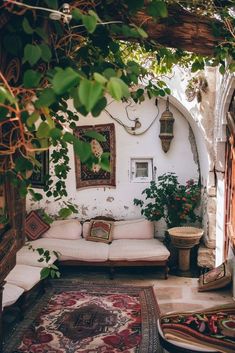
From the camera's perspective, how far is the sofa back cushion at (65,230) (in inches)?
247

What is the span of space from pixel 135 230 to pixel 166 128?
1.80m

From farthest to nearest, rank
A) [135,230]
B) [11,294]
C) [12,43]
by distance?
1. [135,230]
2. [11,294]
3. [12,43]

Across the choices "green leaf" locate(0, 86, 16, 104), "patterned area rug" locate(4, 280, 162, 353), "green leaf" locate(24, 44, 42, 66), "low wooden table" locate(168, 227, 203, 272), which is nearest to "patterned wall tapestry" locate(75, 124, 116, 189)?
"low wooden table" locate(168, 227, 203, 272)

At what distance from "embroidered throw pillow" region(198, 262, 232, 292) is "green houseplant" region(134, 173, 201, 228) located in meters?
1.18

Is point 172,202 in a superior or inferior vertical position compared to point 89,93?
inferior

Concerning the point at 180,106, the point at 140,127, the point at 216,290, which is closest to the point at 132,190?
the point at 140,127

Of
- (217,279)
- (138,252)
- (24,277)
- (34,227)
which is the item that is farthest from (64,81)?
(34,227)

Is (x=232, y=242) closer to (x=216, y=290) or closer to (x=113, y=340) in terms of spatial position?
(x=216, y=290)

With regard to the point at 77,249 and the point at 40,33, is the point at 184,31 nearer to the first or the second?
the point at 40,33

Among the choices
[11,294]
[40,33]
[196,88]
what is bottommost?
[11,294]

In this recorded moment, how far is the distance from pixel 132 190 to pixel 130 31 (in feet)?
17.6

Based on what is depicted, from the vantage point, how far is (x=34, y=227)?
6234 millimetres

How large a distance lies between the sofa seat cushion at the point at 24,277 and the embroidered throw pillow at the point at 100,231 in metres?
1.51

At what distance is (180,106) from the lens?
6293 mm
